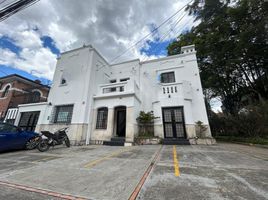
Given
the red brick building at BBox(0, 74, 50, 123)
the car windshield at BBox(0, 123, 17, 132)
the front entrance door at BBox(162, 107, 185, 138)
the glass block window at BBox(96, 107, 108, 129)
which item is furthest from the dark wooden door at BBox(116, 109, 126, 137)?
the red brick building at BBox(0, 74, 50, 123)

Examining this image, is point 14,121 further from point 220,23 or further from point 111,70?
point 220,23

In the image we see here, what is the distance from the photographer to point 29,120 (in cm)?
1030

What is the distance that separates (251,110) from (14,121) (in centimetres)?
1944

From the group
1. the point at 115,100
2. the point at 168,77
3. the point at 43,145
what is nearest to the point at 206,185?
the point at 43,145

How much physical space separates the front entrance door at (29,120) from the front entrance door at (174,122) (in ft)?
35.6

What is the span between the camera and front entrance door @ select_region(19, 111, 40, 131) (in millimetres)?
10094

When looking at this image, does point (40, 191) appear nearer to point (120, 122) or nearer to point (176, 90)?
point (120, 122)

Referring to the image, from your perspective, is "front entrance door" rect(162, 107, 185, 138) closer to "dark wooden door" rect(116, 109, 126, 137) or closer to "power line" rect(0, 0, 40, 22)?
"dark wooden door" rect(116, 109, 126, 137)

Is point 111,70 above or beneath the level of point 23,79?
above

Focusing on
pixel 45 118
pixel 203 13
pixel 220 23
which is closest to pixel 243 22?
pixel 220 23

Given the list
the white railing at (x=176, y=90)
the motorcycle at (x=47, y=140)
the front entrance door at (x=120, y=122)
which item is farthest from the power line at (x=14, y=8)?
the white railing at (x=176, y=90)

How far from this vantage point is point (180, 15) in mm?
6020

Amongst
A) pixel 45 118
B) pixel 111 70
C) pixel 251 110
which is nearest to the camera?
pixel 251 110

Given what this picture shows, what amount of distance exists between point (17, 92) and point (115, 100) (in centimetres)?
1157
